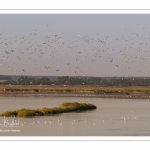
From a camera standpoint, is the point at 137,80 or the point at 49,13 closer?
the point at 49,13
